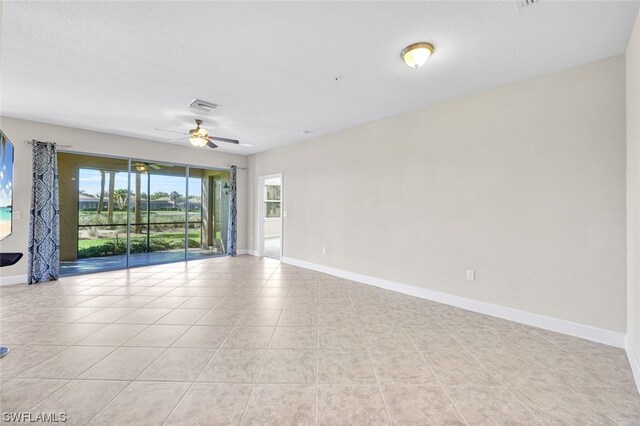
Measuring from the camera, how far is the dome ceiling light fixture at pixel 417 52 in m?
2.41

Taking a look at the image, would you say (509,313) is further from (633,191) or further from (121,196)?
(121,196)

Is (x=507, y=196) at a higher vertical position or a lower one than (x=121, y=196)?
lower

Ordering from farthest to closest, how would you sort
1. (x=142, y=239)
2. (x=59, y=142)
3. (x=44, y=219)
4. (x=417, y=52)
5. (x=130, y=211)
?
(x=142, y=239)
(x=130, y=211)
(x=59, y=142)
(x=44, y=219)
(x=417, y=52)

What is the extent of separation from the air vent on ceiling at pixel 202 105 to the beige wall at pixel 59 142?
2.87m

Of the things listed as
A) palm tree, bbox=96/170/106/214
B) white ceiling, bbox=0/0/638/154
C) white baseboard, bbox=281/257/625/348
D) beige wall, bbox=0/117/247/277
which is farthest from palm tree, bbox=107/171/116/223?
white baseboard, bbox=281/257/625/348

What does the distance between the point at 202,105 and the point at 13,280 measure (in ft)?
14.9

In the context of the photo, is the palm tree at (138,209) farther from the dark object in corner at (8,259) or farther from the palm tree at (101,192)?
the dark object in corner at (8,259)

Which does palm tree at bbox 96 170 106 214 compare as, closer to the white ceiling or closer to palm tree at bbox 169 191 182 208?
palm tree at bbox 169 191 182 208

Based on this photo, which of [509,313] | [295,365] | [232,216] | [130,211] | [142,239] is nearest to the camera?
[295,365]

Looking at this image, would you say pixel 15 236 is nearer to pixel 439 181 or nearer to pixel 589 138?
pixel 439 181

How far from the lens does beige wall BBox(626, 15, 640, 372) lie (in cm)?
205

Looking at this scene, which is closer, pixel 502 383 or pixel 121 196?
pixel 502 383

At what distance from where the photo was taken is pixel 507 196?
3211mm

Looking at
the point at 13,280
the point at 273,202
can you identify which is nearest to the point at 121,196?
the point at 13,280
